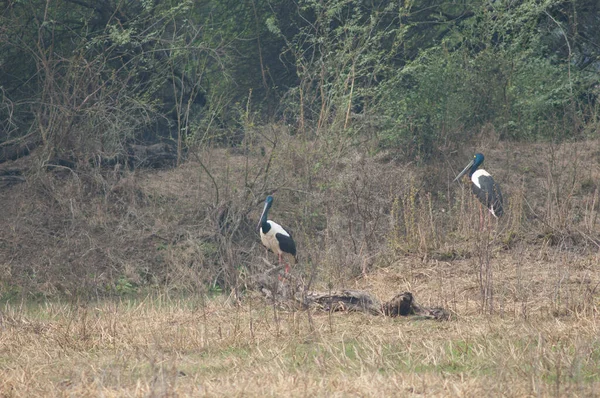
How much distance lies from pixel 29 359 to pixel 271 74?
40.9 ft

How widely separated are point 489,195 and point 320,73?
4192 mm

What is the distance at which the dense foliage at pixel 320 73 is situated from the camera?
45.0 feet

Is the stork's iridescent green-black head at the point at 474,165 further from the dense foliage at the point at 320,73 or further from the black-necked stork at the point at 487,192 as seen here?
the dense foliage at the point at 320,73

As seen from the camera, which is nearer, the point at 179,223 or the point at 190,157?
the point at 179,223

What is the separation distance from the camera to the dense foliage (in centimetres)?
1370

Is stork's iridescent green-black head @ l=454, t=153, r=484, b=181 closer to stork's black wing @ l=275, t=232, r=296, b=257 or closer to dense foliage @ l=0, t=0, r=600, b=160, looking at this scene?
dense foliage @ l=0, t=0, r=600, b=160

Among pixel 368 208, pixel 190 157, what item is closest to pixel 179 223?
Result: pixel 190 157

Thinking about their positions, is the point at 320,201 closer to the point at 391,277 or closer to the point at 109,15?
the point at 391,277

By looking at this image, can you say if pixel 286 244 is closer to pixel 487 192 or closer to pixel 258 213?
pixel 258 213

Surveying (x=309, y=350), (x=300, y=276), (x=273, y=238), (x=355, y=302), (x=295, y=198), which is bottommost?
(x=295, y=198)

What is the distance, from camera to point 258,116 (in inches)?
668

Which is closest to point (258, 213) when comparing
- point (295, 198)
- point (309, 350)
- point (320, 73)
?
point (295, 198)

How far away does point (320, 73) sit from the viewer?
15.0 meters

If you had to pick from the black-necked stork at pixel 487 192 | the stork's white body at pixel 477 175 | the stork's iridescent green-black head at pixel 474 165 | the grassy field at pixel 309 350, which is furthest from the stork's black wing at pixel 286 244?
the stork's iridescent green-black head at pixel 474 165
